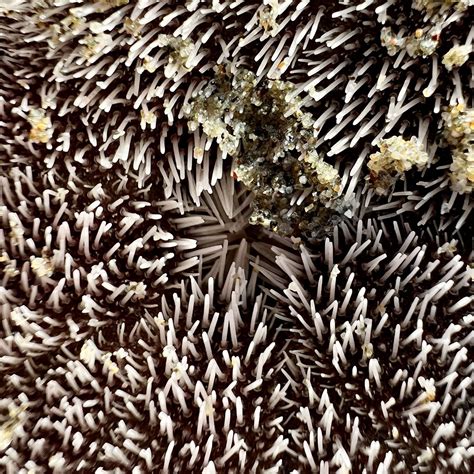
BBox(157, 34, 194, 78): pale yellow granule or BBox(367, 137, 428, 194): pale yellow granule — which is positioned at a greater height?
BBox(157, 34, 194, 78): pale yellow granule

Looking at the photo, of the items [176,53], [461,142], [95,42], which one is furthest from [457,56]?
[95,42]

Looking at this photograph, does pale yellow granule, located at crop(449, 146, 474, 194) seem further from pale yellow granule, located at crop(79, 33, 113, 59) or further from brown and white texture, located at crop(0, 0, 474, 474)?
pale yellow granule, located at crop(79, 33, 113, 59)

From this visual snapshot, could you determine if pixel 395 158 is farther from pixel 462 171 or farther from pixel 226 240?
pixel 226 240

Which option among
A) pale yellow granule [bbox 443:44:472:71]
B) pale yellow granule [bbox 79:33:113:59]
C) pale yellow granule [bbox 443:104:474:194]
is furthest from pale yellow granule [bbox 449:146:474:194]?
pale yellow granule [bbox 79:33:113:59]

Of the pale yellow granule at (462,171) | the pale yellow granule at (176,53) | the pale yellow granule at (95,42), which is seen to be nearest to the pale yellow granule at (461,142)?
the pale yellow granule at (462,171)

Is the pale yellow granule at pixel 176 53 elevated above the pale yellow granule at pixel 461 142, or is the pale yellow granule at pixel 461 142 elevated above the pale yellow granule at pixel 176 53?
the pale yellow granule at pixel 176 53

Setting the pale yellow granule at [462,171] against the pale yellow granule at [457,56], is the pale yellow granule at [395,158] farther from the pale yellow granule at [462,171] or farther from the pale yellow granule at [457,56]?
the pale yellow granule at [457,56]

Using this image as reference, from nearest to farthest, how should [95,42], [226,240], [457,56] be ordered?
1. [457,56]
2. [95,42]
3. [226,240]

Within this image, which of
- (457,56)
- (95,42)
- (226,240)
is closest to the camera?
(457,56)

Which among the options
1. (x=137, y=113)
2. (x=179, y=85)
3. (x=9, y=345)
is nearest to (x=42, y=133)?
(x=137, y=113)
